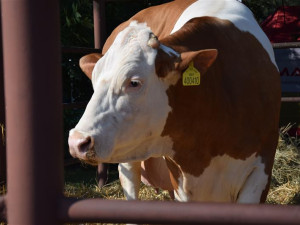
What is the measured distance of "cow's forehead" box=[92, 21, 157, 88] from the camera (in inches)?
80.4

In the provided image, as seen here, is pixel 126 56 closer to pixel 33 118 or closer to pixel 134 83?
pixel 134 83

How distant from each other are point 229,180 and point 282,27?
5015 millimetres

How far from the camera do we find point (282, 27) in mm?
7109

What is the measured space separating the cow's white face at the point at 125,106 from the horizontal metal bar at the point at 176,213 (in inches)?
39.5

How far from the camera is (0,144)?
3.00 m

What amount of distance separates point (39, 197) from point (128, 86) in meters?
1.17

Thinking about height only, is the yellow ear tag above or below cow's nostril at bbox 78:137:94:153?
above

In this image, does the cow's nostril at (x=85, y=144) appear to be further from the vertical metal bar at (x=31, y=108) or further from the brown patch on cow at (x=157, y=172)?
the brown patch on cow at (x=157, y=172)

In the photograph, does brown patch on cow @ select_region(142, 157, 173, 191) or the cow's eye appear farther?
brown patch on cow @ select_region(142, 157, 173, 191)

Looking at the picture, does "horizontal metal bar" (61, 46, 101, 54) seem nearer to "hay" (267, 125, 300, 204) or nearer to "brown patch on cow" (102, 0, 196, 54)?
"brown patch on cow" (102, 0, 196, 54)

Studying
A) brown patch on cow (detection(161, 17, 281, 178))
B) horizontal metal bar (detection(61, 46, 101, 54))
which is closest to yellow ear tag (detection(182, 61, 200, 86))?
brown patch on cow (detection(161, 17, 281, 178))

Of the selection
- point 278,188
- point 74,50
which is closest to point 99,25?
point 74,50

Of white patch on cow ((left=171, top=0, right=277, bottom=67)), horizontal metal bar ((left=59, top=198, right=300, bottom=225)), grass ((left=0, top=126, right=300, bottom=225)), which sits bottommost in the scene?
grass ((left=0, top=126, right=300, bottom=225))

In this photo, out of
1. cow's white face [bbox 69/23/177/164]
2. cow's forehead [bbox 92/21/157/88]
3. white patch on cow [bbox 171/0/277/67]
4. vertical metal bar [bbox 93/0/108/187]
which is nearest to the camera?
cow's white face [bbox 69/23/177/164]
